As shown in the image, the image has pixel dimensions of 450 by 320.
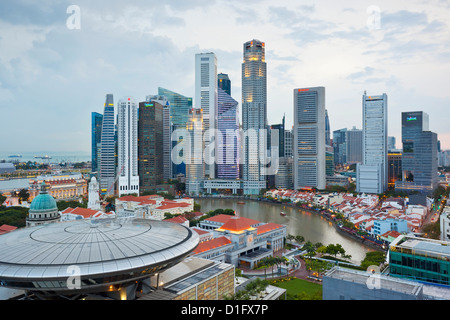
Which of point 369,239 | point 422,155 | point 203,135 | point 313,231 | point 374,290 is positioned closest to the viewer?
point 374,290

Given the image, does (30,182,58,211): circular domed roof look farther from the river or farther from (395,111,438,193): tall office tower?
(395,111,438,193): tall office tower

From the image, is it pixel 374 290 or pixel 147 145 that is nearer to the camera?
pixel 374 290

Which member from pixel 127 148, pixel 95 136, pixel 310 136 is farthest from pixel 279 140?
pixel 95 136

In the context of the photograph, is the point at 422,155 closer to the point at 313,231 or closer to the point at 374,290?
the point at 313,231

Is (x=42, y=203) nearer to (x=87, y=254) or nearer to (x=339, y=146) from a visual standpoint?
(x=87, y=254)

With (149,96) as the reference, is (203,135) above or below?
below

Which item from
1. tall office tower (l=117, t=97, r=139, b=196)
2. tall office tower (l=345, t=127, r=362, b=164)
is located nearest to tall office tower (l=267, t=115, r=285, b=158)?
tall office tower (l=117, t=97, r=139, b=196)

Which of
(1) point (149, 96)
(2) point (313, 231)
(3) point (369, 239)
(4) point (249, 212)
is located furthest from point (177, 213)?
(1) point (149, 96)
